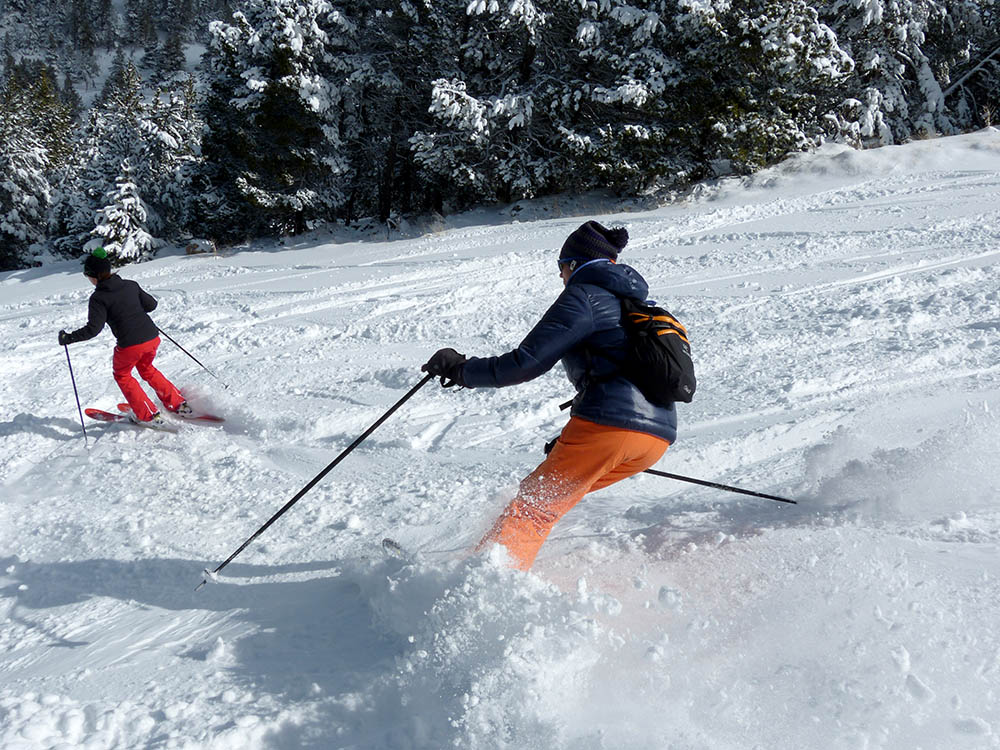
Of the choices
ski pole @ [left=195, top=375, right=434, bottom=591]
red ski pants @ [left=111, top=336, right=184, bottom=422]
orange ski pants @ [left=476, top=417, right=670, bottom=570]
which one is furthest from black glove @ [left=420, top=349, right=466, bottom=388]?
red ski pants @ [left=111, top=336, right=184, bottom=422]

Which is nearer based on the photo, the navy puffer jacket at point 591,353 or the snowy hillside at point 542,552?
the snowy hillside at point 542,552

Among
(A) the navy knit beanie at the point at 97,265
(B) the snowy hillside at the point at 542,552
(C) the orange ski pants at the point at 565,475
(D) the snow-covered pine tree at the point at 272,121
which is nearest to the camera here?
(B) the snowy hillside at the point at 542,552

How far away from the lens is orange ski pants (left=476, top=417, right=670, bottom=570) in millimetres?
2838

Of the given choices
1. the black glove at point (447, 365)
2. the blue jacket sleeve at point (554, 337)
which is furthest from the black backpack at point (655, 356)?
the black glove at point (447, 365)

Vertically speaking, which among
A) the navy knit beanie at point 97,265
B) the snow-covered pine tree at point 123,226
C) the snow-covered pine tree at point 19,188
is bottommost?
the navy knit beanie at point 97,265

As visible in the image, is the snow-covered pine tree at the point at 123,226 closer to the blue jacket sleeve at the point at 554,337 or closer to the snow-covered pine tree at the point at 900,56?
the snow-covered pine tree at the point at 900,56

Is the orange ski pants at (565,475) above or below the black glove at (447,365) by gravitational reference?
below

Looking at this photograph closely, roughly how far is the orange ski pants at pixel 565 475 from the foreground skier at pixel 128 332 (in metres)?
4.38

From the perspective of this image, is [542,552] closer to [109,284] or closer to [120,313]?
[120,313]

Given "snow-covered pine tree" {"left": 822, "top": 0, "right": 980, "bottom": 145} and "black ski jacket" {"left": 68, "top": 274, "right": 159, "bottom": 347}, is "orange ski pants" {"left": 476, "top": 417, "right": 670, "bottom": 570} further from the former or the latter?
"snow-covered pine tree" {"left": 822, "top": 0, "right": 980, "bottom": 145}

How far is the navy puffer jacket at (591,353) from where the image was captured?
8.93 ft

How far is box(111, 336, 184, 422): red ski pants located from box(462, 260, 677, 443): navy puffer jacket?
4432 millimetres

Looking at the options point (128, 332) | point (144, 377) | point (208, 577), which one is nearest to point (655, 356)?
point (208, 577)

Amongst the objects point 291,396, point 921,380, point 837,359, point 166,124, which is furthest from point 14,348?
point 166,124
